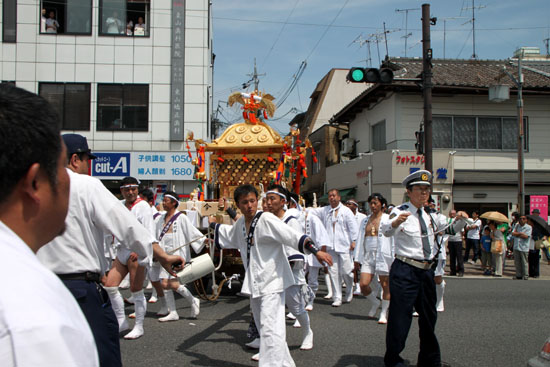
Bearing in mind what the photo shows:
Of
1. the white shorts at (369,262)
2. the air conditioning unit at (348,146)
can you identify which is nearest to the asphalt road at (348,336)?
the white shorts at (369,262)

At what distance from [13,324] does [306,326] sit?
19.0 ft

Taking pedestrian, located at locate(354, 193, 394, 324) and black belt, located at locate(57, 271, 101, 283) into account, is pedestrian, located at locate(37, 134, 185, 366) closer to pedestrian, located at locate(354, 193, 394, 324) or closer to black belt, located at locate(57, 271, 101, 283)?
black belt, located at locate(57, 271, 101, 283)

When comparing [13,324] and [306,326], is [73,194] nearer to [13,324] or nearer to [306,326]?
[13,324]

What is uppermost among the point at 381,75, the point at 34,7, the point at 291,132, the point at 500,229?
the point at 34,7

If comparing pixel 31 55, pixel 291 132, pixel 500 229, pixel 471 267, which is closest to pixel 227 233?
pixel 291 132

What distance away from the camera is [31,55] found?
61.7ft

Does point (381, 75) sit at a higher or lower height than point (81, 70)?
lower

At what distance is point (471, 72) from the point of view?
80.1 ft

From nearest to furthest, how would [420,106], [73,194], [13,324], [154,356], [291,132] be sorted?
[13,324] → [73,194] → [154,356] → [291,132] → [420,106]

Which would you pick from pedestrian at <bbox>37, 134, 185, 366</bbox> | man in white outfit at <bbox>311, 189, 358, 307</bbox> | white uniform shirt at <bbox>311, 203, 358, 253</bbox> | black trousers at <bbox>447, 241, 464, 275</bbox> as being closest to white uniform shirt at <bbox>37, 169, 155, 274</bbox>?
pedestrian at <bbox>37, 134, 185, 366</bbox>

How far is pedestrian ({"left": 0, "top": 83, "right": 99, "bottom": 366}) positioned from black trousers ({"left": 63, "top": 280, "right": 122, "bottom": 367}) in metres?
1.68

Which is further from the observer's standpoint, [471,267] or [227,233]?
[471,267]

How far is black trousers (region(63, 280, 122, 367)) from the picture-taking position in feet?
9.91

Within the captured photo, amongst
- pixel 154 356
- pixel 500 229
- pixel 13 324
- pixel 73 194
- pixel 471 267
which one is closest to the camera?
pixel 13 324
